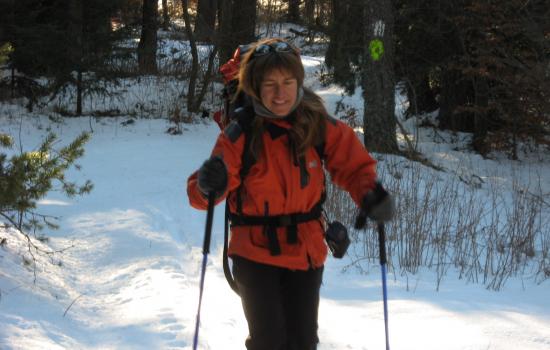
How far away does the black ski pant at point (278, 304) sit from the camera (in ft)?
8.76

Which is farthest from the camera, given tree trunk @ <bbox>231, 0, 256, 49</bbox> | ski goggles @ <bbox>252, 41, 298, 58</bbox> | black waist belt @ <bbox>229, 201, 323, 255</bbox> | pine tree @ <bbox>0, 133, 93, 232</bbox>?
tree trunk @ <bbox>231, 0, 256, 49</bbox>

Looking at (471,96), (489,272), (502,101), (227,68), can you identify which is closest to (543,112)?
(502,101)

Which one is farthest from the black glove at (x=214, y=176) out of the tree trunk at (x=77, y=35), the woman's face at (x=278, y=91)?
the tree trunk at (x=77, y=35)

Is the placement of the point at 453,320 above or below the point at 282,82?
below

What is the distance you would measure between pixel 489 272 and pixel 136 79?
13.1m

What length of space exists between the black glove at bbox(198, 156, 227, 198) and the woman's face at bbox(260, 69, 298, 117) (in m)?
0.36

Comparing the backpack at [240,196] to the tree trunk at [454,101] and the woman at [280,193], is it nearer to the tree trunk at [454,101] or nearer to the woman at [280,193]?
the woman at [280,193]

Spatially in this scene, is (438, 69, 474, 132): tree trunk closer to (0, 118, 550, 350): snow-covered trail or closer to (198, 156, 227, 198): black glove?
(0, 118, 550, 350): snow-covered trail

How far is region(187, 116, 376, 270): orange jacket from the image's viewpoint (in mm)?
2656

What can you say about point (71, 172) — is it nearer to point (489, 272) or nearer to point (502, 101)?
point (489, 272)

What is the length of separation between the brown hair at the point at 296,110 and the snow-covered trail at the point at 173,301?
1.60 m

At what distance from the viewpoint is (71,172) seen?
373 inches

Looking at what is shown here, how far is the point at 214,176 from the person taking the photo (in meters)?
2.50

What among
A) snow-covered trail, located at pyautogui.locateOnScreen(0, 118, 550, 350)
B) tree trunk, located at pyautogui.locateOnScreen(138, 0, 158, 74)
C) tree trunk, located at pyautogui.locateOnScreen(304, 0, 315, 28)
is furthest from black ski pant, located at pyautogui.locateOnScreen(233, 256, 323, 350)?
tree trunk, located at pyautogui.locateOnScreen(138, 0, 158, 74)
